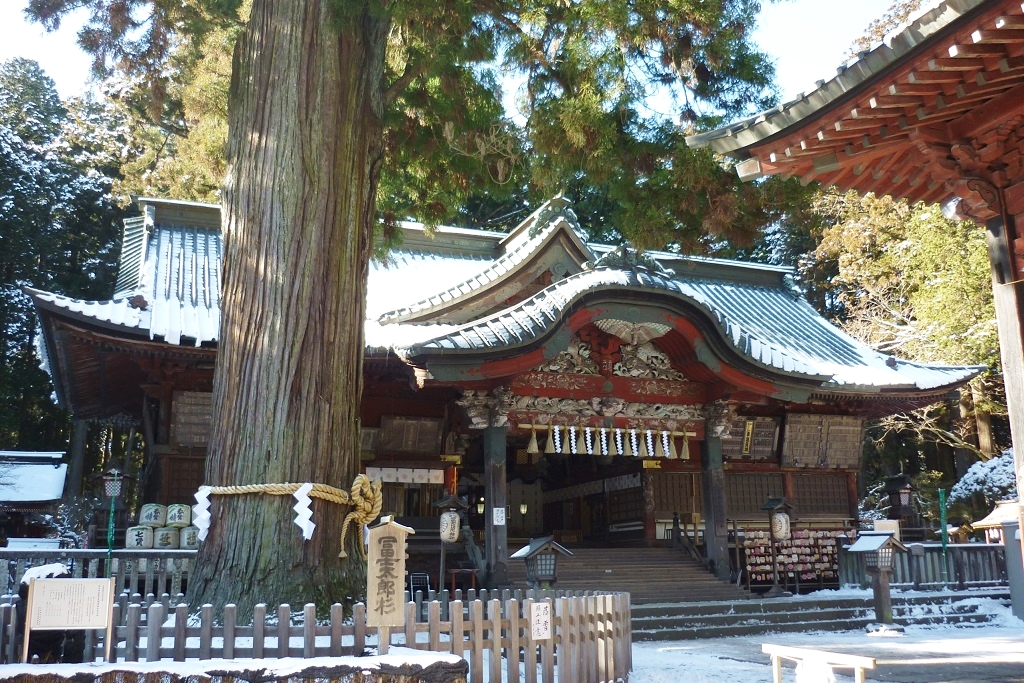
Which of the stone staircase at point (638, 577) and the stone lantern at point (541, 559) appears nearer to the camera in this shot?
the stone lantern at point (541, 559)

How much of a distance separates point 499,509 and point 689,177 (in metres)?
6.82

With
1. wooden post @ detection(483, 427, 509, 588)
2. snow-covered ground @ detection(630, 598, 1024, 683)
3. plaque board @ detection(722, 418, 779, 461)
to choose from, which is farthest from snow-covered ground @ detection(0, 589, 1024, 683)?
plaque board @ detection(722, 418, 779, 461)

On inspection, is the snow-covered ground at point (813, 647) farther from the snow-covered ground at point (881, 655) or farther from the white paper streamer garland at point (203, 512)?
the white paper streamer garland at point (203, 512)

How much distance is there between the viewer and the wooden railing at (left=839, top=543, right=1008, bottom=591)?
14.6m

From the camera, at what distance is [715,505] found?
49.7 feet

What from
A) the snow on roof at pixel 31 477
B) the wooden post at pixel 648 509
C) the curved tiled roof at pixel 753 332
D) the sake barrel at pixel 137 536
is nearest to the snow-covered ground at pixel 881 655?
the wooden post at pixel 648 509

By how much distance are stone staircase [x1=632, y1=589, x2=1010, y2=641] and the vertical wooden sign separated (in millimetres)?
7032

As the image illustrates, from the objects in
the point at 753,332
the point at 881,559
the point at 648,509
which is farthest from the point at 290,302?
the point at 753,332

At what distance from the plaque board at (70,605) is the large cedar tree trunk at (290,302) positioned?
1.58 meters

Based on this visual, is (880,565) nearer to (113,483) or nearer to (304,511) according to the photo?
(304,511)

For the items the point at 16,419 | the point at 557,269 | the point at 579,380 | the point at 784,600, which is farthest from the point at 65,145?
the point at 784,600

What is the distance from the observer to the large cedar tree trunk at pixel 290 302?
6.82m

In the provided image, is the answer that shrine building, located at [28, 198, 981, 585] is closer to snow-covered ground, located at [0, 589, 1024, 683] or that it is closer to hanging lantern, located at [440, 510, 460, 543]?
hanging lantern, located at [440, 510, 460, 543]

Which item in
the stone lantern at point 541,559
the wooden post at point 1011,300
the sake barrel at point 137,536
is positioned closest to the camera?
the wooden post at point 1011,300
